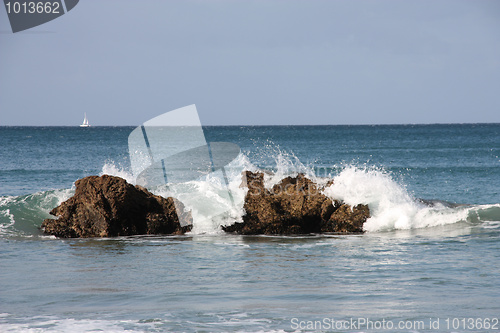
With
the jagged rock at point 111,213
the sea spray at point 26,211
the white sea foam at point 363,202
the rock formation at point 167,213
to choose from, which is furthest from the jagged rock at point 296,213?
the sea spray at point 26,211

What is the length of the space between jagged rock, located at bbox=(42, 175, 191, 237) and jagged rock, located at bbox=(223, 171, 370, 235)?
1221mm

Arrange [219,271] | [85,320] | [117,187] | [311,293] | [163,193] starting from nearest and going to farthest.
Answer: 1. [85,320]
2. [311,293]
3. [219,271]
4. [117,187]
5. [163,193]

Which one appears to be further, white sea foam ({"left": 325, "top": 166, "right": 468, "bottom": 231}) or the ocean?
white sea foam ({"left": 325, "top": 166, "right": 468, "bottom": 231})

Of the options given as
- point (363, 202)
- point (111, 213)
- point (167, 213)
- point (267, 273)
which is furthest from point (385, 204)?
point (111, 213)

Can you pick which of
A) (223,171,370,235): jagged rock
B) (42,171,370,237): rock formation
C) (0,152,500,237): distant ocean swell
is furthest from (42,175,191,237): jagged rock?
(223,171,370,235): jagged rock

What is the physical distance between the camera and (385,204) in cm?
1109

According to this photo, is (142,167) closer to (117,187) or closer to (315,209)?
(117,187)

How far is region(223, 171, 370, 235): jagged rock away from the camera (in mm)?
10375

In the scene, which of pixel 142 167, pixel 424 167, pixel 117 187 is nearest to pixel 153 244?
pixel 117 187

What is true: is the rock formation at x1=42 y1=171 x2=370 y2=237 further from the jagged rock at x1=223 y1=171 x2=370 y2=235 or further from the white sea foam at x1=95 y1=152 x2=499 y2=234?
the white sea foam at x1=95 y1=152 x2=499 y2=234

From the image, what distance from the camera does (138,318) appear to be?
17.6ft

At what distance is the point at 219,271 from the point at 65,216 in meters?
4.33

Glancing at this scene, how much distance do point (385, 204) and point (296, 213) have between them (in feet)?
6.32

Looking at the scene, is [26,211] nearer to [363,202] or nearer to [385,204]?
[363,202]
